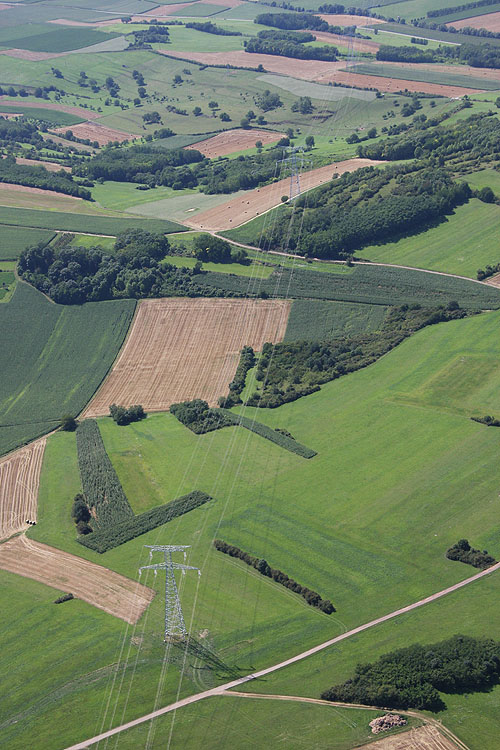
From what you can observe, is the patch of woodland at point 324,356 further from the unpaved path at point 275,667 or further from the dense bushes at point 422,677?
the dense bushes at point 422,677

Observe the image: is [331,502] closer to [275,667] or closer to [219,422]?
[275,667]

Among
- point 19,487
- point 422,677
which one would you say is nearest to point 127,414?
point 19,487

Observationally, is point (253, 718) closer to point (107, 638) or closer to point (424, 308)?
point (107, 638)

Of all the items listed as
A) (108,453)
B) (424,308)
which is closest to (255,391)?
(108,453)

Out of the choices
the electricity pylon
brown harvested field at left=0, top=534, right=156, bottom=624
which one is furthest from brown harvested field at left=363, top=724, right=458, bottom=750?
brown harvested field at left=0, top=534, right=156, bottom=624

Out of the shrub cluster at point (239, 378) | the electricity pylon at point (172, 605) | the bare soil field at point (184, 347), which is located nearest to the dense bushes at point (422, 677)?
the electricity pylon at point (172, 605)

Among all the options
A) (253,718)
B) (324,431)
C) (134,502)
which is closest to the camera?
(253,718)
